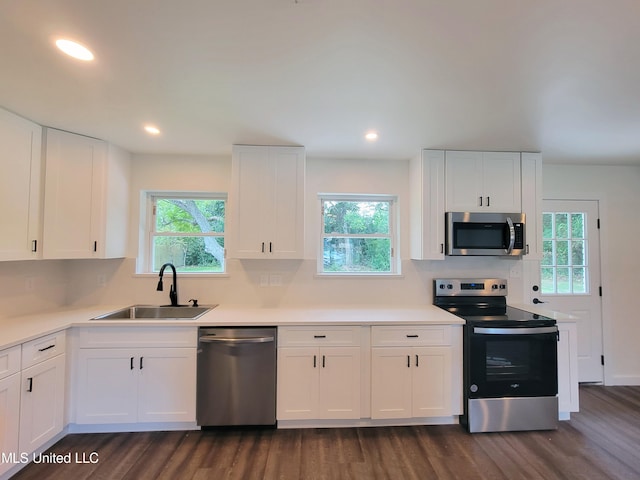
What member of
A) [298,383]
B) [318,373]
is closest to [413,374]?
[318,373]

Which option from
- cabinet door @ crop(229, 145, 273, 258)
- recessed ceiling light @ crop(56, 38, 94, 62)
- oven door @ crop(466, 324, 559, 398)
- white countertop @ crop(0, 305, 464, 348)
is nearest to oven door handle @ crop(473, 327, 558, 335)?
oven door @ crop(466, 324, 559, 398)

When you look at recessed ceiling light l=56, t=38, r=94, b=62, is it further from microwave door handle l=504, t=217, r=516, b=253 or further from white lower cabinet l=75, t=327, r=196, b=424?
microwave door handle l=504, t=217, r=516, b=253

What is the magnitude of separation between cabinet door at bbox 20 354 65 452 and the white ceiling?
1.77m

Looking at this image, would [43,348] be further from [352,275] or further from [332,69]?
[332,69]

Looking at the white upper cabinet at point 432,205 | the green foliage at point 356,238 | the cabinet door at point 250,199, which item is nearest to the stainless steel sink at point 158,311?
the cabinet door at point 250,199

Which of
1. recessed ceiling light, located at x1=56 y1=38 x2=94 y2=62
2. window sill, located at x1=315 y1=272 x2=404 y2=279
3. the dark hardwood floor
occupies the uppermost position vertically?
recessed ceiling light, located at x1=56 y1=38 x2=94 y2=62

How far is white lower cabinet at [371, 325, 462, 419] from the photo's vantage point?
7.55 feet

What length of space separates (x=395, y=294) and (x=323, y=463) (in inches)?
61.9

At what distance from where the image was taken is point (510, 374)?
2301mm

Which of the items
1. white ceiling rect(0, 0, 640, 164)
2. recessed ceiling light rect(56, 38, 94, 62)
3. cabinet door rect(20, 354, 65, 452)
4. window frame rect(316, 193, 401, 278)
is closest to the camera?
white ceiling rect(0, 0, 640, 164)

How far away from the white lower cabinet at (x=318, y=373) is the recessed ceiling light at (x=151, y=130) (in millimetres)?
1872

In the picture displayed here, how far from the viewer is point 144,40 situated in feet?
4.39

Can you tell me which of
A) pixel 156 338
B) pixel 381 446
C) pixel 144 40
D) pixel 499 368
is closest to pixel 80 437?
→ pixel 156 338

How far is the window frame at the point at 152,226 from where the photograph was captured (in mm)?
2924
